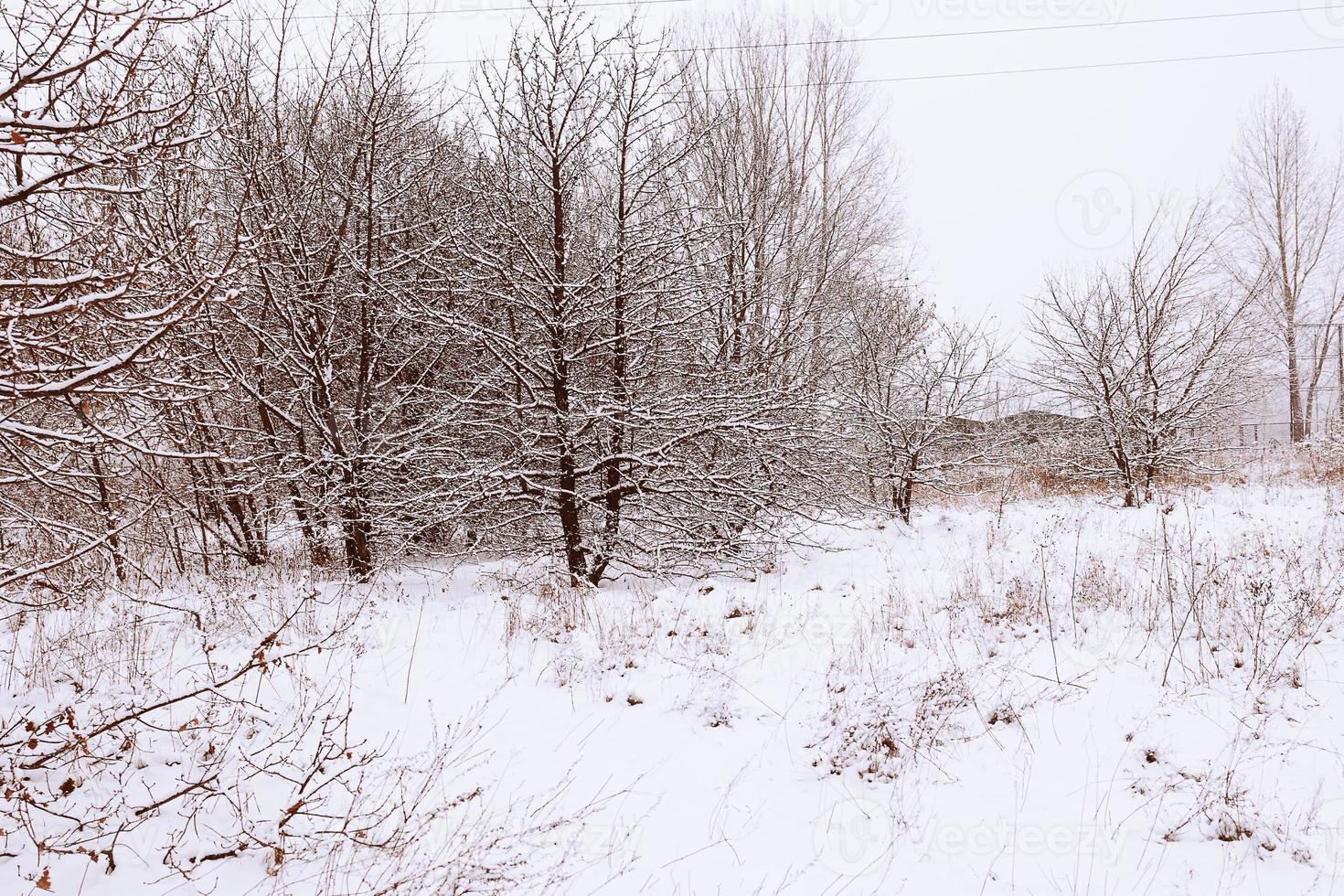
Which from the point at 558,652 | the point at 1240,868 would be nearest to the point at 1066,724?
the point at 1240,868

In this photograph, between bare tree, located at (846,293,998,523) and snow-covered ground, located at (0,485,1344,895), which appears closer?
snow-covered ground, located at (0,485,1344,895)

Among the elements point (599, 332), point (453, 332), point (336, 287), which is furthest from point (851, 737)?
point (336, 287)

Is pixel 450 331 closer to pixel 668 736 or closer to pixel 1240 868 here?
pixel 668 736

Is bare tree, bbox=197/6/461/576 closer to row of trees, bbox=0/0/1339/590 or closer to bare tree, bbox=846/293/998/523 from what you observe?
row of trees, bbox=0/0/1339/590

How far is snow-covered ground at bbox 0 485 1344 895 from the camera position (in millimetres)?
2863

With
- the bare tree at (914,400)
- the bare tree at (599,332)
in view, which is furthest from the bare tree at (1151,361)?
the bare tree at (599,332)

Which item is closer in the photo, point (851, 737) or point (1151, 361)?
point (851, 737)

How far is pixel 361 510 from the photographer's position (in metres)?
7.64

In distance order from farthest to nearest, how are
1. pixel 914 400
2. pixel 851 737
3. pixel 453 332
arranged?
pixel 914 400 → pixel 453 332 → pixel 851 737

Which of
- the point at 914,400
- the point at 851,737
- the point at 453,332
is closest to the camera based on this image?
the point at 851,737

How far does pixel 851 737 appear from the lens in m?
3.90

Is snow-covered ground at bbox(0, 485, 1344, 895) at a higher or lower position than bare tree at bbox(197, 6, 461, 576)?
lower

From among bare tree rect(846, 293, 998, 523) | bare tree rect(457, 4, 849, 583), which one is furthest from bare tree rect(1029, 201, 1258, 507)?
bare tree rect(457, 4, 849, 583)

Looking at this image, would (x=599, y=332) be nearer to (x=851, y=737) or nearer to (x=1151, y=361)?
(x=851, y=737)
